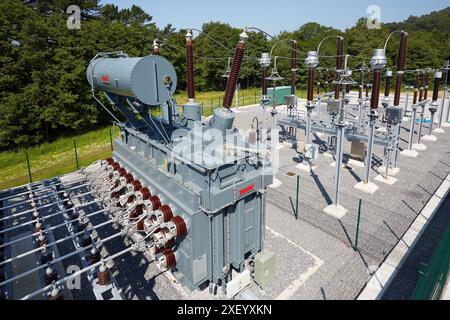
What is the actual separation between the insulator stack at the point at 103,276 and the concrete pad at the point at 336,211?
352 inches

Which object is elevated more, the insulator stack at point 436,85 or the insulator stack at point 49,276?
the insulator stack at point 436,85

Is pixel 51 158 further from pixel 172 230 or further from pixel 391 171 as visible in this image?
pixel 391 171

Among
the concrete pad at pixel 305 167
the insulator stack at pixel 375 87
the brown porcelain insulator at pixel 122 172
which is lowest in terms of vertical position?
the concrete pad at pixel 305 167

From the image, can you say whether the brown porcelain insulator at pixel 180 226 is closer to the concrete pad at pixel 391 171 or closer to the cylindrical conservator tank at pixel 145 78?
the cylindrical conservator tank at pixel 145 78

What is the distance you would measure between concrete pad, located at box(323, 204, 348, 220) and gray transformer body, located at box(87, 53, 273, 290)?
15.8ft

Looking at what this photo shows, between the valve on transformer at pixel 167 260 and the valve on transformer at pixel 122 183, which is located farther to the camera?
the valve on transformer at pixel 122 183

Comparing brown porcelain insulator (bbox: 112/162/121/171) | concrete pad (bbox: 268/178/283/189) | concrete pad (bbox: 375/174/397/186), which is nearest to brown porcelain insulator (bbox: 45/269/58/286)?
brown porcelain insulator (bbox: 112/162/121/171)

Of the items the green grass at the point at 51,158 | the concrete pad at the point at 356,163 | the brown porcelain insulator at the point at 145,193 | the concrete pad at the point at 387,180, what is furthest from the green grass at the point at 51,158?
the concrete pad at the point at 387,180

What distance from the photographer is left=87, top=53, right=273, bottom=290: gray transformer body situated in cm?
708

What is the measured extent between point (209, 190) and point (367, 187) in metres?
10.2

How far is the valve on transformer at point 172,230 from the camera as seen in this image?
7.08 metres

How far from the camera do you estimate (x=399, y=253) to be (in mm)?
9562

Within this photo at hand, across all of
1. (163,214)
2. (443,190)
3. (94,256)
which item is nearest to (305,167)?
(443,190)

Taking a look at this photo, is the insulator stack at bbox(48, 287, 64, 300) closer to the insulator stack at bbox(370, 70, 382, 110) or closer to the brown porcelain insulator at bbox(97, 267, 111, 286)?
the brown porcelain insulator at bbox(97, 267, 111, 286)
